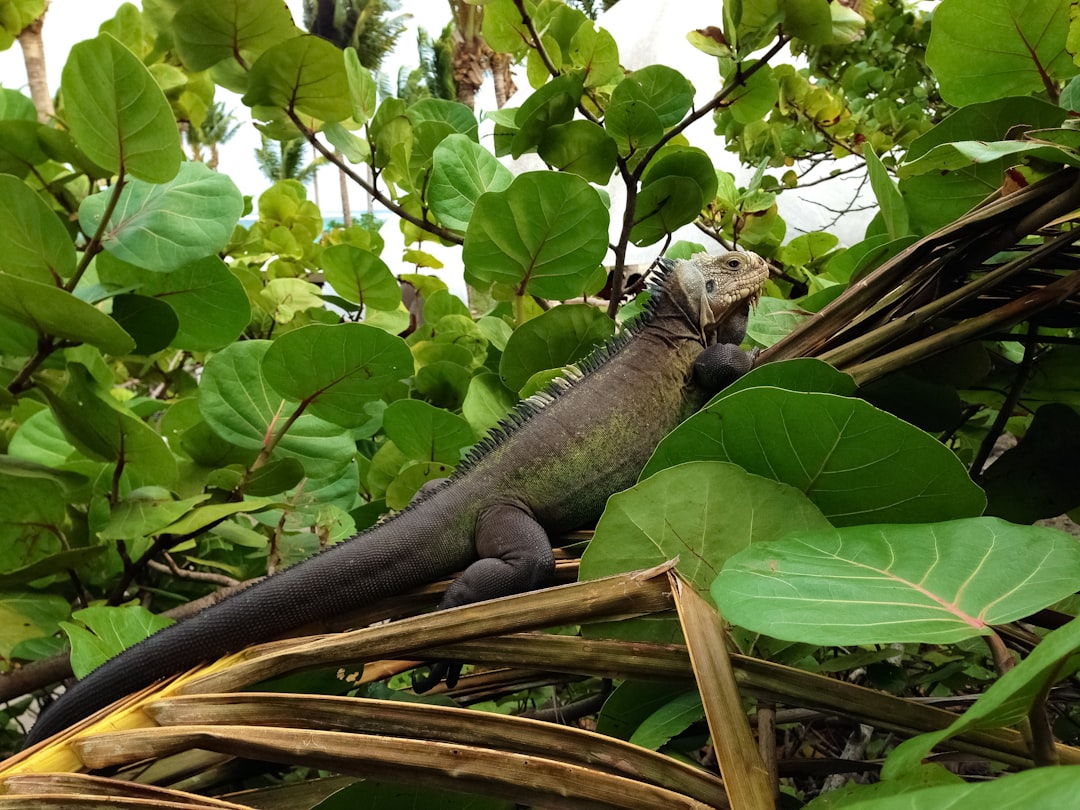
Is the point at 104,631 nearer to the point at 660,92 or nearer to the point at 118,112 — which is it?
the point at 118,112

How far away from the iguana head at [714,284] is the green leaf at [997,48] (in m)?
0.74

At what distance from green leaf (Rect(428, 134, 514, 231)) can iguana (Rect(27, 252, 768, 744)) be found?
38 cm

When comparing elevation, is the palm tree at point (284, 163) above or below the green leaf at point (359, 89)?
above

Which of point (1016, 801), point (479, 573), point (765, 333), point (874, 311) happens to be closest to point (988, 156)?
point (874, 311)

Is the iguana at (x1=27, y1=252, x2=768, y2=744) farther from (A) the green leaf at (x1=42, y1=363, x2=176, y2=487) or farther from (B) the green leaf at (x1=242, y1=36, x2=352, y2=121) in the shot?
(B) the green leaf at (x1=242, y1=36, x2=352, y2=121)

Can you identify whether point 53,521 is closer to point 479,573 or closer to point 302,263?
point 479,573

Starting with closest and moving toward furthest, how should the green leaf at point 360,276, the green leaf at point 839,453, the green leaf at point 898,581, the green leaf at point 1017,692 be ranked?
1. the green leaf at point 1017,692
2. the green leaf at point 898,581
3. the green leaf at point 839,453
4. the green leaf at point 360,276

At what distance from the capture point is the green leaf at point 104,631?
2.99 feet

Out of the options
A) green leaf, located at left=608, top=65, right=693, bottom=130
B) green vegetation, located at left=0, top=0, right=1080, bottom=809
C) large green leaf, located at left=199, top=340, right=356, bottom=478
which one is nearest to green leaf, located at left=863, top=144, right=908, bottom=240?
green vegetation, located at left=0, top=0, right=1080, bottom=809

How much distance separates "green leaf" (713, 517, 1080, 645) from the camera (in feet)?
1.33

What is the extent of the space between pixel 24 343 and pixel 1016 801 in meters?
1.33

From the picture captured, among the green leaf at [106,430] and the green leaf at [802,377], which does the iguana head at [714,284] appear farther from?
the green leaf at [106,430]

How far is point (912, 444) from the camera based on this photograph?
0.55 meters

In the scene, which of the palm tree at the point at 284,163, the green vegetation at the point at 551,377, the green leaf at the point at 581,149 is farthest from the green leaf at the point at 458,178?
the palm tree at the point at 284,163
